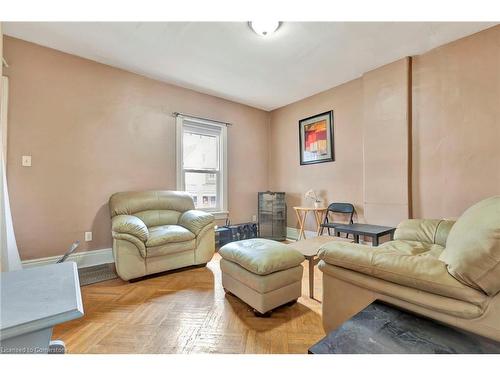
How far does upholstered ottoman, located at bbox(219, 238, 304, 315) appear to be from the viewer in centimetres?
170

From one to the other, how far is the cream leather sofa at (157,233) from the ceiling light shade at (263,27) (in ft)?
6.87

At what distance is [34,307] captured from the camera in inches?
24.5

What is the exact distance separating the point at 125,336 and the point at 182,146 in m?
2.65

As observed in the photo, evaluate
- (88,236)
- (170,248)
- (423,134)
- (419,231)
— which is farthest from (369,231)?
(88,236)

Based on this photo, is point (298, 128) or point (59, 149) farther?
point (298, 128)

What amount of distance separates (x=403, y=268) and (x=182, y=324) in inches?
58.1

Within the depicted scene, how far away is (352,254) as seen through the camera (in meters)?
1.19

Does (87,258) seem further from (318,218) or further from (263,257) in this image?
(318,218)

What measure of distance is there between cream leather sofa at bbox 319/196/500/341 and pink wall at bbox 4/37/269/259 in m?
2.84

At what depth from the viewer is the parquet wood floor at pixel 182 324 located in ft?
4.66

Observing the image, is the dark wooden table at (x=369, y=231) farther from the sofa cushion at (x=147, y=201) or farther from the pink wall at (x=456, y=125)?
the sofa cushion at (x=147, y=201)

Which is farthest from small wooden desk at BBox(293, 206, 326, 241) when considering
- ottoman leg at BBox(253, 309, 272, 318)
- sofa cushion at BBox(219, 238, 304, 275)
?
ottoman leg at BBox(253, 309, 272, 318)

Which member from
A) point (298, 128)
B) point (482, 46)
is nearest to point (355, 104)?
point (298, 128)
